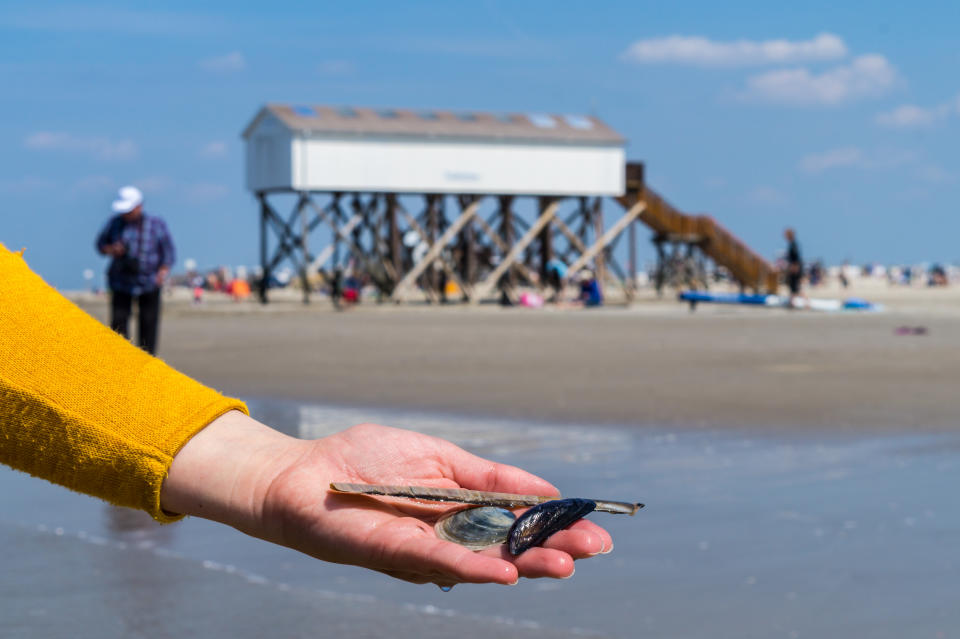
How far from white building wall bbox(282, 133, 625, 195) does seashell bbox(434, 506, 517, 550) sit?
117ft

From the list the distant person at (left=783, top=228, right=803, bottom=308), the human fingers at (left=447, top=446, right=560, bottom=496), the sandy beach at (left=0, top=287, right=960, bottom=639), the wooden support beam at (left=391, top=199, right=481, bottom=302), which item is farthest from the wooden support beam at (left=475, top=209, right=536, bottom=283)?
the human fingers at (left=447, top=446, right=560, bottom=496)

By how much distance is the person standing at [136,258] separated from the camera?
42.5ft

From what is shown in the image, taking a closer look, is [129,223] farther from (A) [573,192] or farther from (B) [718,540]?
(A) [573,192]

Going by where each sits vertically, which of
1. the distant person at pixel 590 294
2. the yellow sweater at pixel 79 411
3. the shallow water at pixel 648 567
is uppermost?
the yellow sweater at pixel 79 411

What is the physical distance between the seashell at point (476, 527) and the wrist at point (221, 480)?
322 millimetres

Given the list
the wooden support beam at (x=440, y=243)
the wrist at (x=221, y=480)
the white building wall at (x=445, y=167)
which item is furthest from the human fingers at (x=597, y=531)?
the wooden support beam at (x=440, y=243)

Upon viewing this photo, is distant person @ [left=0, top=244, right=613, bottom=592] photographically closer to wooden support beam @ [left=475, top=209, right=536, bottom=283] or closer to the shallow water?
the shallow water

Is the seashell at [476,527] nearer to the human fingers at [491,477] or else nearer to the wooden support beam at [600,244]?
the human fingers at [491,477]

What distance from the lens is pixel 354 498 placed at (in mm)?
2338

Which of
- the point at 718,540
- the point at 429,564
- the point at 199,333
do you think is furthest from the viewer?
the point at 199,333

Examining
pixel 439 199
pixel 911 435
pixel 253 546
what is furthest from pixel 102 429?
pixel 439 199

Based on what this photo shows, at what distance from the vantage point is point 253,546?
6.21 m

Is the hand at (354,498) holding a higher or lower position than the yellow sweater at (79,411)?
lower

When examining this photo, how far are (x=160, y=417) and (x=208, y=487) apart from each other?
0.51 ft
